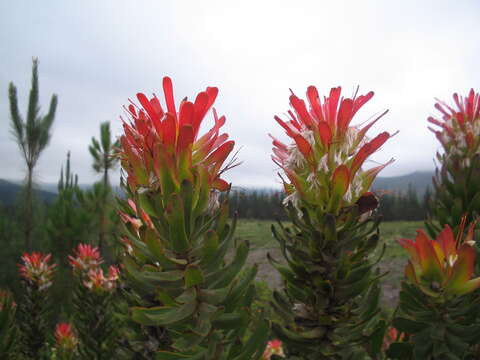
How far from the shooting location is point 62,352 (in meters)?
4.76

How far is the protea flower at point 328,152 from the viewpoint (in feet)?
3.76

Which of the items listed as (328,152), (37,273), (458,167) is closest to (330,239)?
(328,152)

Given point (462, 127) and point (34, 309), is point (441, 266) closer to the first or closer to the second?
point (462, 127)

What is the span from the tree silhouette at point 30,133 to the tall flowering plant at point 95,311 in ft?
19.7

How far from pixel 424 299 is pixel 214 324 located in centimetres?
91

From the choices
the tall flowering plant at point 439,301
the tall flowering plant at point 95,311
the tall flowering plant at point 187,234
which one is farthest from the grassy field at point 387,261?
the tall flowering plant at point 187,234

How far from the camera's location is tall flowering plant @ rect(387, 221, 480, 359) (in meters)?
1.19

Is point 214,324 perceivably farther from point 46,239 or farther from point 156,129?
point 46,239

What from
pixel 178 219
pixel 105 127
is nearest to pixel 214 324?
pixel 178 219

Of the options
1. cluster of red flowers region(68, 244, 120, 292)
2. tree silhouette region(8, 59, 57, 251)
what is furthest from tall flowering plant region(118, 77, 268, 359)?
tree silhouette region(8, 59, 57, 251)

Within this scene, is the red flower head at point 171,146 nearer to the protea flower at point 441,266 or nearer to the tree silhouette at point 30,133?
the protea flower at point 441,266

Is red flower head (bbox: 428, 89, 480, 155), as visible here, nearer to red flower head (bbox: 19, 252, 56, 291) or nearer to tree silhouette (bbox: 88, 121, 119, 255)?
red flower head (bbox: 19, 252, 56, 291)

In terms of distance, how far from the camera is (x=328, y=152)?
4.01ft

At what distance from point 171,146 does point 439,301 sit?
3.99ft
